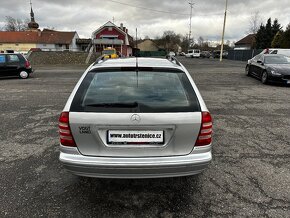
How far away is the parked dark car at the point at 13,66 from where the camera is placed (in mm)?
13445

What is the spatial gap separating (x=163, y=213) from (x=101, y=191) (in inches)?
34.1

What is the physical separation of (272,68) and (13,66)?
46.2ft

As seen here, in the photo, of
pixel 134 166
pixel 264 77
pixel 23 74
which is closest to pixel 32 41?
pixel 23 74

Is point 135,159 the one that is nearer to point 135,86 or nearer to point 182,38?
point 135,86

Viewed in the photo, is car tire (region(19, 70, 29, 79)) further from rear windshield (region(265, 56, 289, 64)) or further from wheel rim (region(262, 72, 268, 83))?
rear windshield (region(265, 56, 289, 64))

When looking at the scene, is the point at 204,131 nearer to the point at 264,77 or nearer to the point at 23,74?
the point at 264,77

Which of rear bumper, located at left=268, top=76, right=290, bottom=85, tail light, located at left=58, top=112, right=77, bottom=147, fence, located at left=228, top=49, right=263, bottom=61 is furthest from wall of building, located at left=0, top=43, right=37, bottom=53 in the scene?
tail light, located at left=58, top=112, right=77, bottom=147

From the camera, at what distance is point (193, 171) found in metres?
2.47

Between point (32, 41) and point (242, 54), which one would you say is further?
point (32, 41)

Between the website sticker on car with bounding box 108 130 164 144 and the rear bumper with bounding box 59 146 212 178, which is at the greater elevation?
the website sticker on car with bounding box 108 130 164 144

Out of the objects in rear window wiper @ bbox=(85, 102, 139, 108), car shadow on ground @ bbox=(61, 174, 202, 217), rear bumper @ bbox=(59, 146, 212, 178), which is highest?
rear window wiper @ bbox=(85, 102, 139, 108)

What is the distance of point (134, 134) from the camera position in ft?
7.82

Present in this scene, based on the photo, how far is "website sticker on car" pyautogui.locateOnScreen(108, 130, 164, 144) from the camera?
7.80ft

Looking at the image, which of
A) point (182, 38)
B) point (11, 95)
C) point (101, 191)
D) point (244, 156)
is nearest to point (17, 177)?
point (101, 191)
